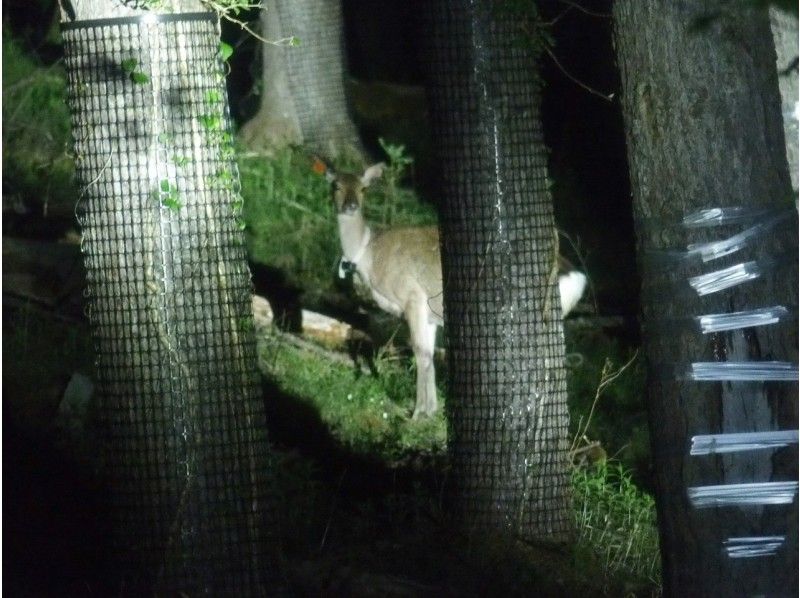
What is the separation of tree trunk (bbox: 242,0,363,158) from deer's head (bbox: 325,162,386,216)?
4.96 metres

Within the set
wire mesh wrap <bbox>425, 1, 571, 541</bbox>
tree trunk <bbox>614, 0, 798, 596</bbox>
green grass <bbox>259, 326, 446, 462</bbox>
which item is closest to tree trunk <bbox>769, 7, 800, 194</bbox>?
wire mesh wrap <bbox>425, 1, 571, 541</bbox>

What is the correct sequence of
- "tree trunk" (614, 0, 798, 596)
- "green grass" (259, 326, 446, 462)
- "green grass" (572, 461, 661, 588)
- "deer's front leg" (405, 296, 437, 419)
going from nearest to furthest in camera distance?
"tree trunk" (614, 0, 798, 596)
"green grass" (572, 461, 661, 588)
"green grass" (259, 326, 446, 462)
"deer's front leg" (405, 296, 437, 419)

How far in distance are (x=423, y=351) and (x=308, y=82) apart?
7.01m

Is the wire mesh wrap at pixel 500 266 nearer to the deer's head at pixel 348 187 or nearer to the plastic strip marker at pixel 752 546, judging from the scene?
the plastic strip marker at pixel 752 546

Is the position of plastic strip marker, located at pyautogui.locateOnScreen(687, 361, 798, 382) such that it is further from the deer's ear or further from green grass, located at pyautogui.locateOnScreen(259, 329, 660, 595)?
the deer's ear

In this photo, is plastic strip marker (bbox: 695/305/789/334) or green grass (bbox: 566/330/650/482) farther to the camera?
green grass (bbox: 566/330/650/482)

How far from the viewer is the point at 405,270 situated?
11336 millimetres

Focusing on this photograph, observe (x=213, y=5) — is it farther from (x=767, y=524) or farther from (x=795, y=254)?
(x=767, y=524)

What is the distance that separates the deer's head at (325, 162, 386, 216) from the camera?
11.8 m

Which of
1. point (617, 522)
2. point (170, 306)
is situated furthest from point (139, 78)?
point (617, 522)

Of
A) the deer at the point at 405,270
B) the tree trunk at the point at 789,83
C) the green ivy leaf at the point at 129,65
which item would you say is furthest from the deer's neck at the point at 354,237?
the green ivy leaf at the point at 129,65

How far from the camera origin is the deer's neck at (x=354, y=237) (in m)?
11.8

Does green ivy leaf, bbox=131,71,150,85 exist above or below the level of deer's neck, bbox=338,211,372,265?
above

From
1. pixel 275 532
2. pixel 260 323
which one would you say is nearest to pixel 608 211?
pixel 260 323
